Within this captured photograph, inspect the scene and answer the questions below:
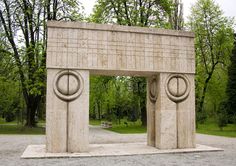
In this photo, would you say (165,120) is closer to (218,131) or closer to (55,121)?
(55,121)

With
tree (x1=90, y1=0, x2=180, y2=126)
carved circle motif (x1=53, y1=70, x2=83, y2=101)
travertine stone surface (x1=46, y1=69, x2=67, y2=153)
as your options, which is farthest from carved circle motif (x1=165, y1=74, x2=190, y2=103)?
tree (x1=90, y1=0, x2=180, y2=126)

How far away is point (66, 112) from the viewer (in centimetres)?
1217

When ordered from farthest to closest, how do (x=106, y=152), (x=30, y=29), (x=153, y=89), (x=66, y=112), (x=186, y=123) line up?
(x=30, y=29) → (x=153, y=89) → (x=186, y=123) → (x=106, y=152) → (x=66, y=112)

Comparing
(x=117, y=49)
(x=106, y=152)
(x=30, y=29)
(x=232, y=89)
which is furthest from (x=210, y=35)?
(x=106, y=152)

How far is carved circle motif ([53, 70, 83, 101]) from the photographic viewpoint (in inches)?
479

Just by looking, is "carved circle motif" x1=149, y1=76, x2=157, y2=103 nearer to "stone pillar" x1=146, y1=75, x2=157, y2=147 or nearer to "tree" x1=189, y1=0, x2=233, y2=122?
"stone pillar" x1=146, y1=75, x2=157, y2=147

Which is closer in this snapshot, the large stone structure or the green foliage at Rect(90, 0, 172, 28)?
the large stone structure

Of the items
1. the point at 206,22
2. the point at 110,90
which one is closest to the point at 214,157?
the point at 206,22

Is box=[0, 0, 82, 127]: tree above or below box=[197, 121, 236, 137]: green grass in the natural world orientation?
above

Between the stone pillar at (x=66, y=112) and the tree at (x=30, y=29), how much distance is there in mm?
12522

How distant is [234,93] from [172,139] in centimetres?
2046

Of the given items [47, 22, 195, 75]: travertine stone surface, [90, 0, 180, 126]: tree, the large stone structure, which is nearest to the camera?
the large stone structure

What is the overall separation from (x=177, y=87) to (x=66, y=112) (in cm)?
470

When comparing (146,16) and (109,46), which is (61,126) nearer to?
(109,46)
